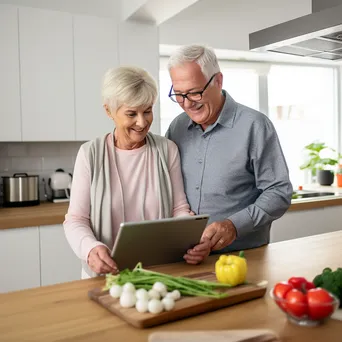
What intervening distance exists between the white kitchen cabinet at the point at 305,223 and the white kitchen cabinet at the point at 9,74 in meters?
2.05

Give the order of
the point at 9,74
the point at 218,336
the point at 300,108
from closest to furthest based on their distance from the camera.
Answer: the point at 218,336
the point at 9,74
the point at 300,108

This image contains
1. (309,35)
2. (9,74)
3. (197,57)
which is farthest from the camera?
(9,74)

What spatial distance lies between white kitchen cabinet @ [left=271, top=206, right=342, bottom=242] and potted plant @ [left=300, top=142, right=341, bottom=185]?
2.65 ft

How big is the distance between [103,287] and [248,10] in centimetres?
355

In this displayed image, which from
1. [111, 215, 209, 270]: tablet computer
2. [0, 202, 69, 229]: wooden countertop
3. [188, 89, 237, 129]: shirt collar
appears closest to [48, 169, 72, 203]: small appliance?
[0, 202, 69, 229]: wooden countertop

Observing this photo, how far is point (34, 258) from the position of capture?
289cm

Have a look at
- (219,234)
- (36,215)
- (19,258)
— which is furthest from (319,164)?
(219,234)

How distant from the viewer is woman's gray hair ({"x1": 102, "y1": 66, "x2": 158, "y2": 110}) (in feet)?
5.85

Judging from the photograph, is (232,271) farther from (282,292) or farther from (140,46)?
(140,46)

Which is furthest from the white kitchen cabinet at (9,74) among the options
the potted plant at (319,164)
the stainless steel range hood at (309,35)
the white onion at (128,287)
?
the potted plant at (319,164)

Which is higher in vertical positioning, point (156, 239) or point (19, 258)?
→ point (156, 239)

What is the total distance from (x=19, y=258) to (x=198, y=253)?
1.51 meters

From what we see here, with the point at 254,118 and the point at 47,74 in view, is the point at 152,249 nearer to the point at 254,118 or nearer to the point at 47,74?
the point at 254,118

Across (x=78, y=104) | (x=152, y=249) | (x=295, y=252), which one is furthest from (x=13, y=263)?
(x=295, y=252)
